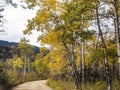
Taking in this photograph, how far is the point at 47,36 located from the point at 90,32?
778 centimetres

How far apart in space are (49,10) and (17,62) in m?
69.1

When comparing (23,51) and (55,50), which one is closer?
(55,50)

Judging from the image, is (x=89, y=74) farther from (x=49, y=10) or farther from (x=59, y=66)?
(x=49, y=10)

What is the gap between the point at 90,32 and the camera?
1764 centimetres

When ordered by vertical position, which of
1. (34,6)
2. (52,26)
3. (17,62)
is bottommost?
(17,62)

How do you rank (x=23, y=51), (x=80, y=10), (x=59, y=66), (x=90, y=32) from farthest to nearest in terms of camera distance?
(x=23, y=51), (x=59, y=66), (x=90, y=32), (x=80, y=10)

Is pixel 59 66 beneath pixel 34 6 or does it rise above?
beneath

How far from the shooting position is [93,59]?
18375mm

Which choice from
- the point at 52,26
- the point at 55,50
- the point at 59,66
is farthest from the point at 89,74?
the point at 52,26

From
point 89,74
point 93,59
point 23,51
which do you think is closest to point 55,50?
point 89,74

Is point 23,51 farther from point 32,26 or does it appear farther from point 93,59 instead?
point 93,59

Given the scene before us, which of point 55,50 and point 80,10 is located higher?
point 80,10

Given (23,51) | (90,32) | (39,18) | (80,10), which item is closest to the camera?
(80,10)

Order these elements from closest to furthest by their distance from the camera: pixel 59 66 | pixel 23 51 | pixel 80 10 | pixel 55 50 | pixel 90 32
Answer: pixel 80 10 < pixel 90 32 < pixel 55 50 < pixel 59 66 < pixel 23 51
